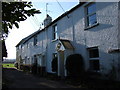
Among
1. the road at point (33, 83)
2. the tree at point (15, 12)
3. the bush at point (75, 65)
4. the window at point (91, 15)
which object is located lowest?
the road at point (33, 83)

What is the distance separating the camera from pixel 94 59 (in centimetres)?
959

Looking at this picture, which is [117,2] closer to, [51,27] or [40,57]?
[51,27]

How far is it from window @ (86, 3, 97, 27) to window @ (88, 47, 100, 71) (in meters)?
1.83

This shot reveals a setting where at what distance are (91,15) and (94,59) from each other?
3.13m

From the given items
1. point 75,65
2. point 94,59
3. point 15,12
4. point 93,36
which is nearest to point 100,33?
point 93,36

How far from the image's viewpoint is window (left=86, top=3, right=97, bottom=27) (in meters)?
10.0

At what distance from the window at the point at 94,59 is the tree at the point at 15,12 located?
6.71m

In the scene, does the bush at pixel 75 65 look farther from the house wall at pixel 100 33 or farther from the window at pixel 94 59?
the window at pixel 94 59

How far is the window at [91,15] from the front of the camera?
10.0 meters

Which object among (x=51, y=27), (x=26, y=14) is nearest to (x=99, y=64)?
(x=26, y=14)

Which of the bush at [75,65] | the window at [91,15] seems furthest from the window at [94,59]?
the window at [91,15]

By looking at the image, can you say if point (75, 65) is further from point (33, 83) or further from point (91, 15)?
point (91, 15)

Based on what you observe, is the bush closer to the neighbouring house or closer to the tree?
the neighbouring house

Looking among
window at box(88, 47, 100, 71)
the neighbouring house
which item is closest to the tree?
the neighbouring house
